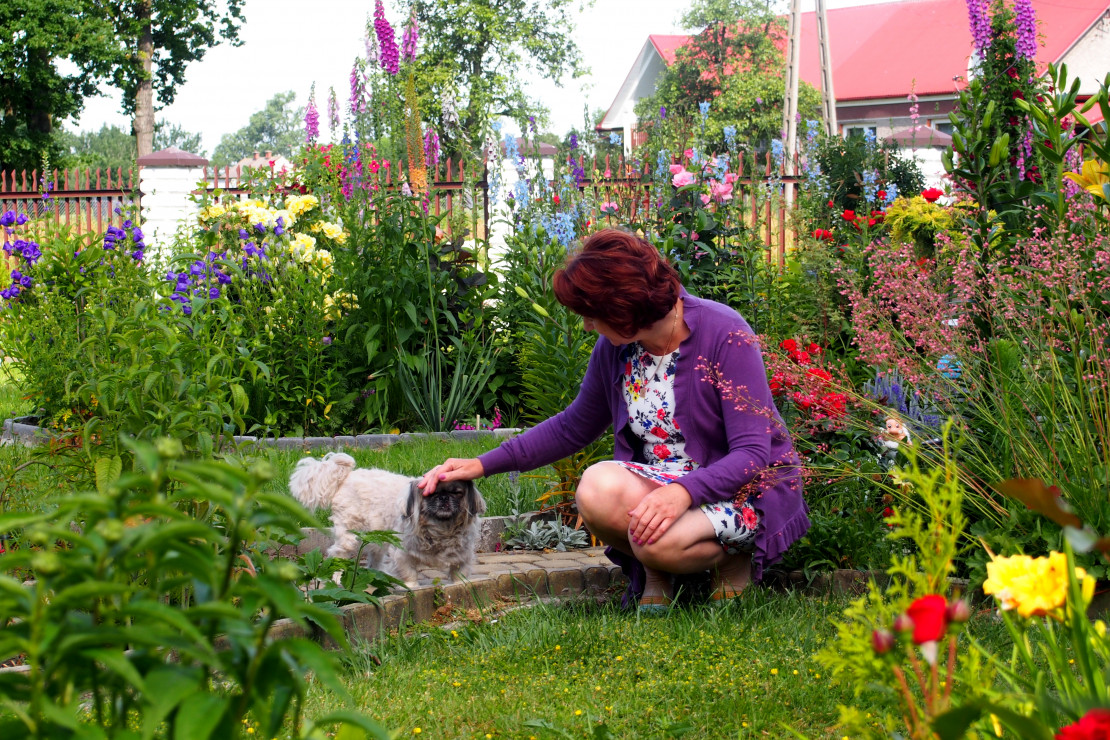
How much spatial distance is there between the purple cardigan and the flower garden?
0.47 ft

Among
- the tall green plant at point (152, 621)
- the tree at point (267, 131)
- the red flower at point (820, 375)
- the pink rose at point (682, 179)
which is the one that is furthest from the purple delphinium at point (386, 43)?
the tree at point (267, 131)

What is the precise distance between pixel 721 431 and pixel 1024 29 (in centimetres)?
432

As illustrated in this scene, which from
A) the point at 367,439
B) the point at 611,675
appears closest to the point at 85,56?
the point at 367,439

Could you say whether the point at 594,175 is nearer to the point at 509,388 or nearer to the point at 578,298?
the point at 509,388

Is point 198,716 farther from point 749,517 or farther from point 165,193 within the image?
point 165,193

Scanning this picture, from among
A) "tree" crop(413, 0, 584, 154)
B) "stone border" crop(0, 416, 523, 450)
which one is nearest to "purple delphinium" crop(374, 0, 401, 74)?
"stone border" crop(0, 416, 523, 450)

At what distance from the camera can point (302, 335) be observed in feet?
21.1

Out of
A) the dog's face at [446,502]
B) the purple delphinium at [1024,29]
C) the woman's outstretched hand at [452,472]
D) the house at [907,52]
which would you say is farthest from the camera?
the house at [907,52]

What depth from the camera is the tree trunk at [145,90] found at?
28.5 metres

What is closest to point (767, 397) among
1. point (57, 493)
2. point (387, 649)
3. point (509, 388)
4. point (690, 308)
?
point (690, 308)

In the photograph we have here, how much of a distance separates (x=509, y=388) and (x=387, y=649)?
3.84 m

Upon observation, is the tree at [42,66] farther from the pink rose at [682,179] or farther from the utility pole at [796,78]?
the pink rose at [682,179]

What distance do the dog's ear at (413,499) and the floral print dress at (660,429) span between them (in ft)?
2.56

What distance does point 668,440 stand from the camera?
3.52 m
